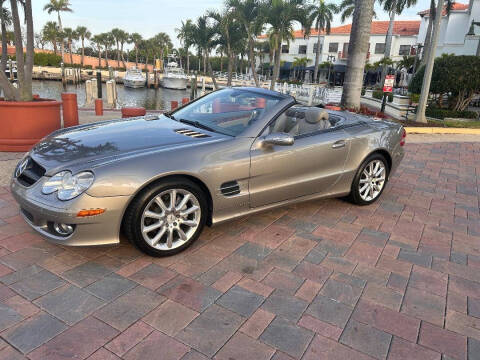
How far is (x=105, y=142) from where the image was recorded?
10.5 ft

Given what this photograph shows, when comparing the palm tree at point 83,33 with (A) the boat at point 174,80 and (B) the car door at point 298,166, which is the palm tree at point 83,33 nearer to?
(A) the boat at point 174,80

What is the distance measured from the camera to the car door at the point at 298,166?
135 inches

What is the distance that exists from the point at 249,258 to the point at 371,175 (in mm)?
2155

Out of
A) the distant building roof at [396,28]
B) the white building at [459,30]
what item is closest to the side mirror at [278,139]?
the white building at [459,30]

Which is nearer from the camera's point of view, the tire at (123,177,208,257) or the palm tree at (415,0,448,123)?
the tire at (123,177,208,257)

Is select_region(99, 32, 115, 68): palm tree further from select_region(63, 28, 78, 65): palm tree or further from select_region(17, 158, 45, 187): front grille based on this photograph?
select_region(17, 158, 45, 187): front grille

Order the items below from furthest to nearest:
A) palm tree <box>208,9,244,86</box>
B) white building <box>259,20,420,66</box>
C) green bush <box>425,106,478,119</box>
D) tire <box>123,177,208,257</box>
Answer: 1. white building <box>259,20,420,66</box>
2. palm tree <box>208,9,244,86</box>
3. green bush <box>425,106,478,119</box>
4. tire <box>123,177,208,257</box>

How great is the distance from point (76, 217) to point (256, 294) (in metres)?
1.41

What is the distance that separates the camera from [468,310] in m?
2.68

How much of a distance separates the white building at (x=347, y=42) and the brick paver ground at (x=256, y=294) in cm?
4820

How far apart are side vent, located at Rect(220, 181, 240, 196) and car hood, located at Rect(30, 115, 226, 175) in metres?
0.42

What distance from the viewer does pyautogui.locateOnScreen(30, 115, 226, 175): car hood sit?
2891 millimetres

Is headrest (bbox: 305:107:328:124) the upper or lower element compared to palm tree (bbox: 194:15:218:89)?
lower

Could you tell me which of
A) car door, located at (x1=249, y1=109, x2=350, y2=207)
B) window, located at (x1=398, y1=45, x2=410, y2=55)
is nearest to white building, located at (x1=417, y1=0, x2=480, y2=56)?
window, located at (x1=398, y1=45, x2=410, y2=55)
